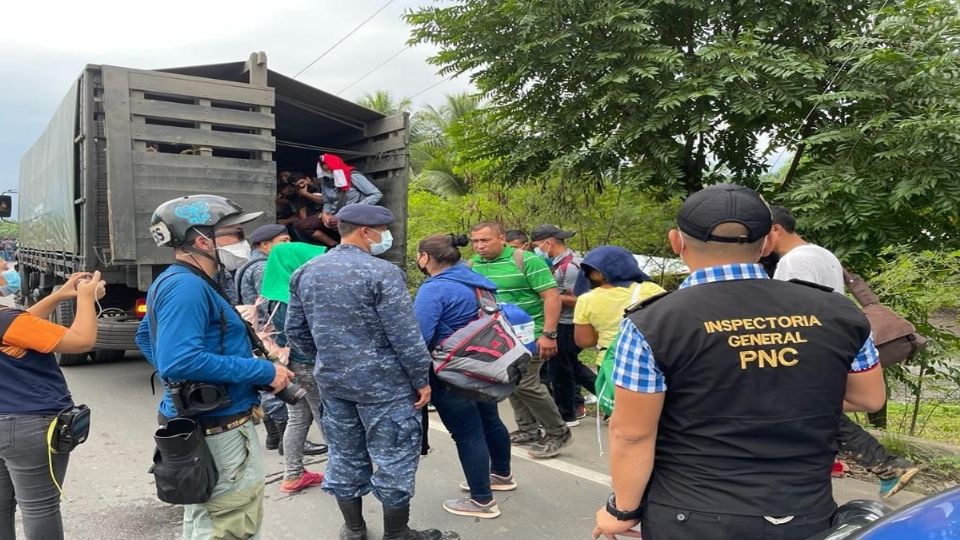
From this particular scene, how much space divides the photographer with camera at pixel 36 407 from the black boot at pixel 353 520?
1206mm

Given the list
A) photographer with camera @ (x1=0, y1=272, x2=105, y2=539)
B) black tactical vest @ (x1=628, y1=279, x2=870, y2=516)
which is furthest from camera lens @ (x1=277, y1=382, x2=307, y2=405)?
black tactical vest @ (x1=628, y1=279, x2=870, y2=516)

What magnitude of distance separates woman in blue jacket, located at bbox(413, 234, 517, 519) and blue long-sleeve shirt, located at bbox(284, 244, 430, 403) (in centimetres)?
31

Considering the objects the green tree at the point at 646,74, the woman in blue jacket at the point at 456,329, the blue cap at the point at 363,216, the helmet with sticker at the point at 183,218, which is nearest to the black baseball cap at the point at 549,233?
the green tree at the point at 646,74

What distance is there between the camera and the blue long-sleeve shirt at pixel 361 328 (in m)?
2.96

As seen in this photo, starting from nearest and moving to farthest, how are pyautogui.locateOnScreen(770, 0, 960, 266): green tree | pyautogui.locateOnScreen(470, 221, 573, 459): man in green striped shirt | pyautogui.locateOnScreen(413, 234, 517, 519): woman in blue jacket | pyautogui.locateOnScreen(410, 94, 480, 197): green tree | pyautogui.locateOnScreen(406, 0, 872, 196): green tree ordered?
1. pyautogui.locateOnScreen(413, 234, 517, 519): woman in blue jacket
2. pyautogui.locateOnScreen(770, 0, 960, 266): green tree
3. pyautogui.locateOnScreen(470, 221, 573, 459): man in green striped shirt
4. pyautogui.locateOnScreen(406, 0, 872, 196): green tree
5. pyautogui.locateOnScreen(410, 94, 480, 197): green tree

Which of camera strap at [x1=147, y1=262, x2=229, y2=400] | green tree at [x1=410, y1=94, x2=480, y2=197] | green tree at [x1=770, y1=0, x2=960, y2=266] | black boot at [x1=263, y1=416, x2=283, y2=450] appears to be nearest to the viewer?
camera strap at [x1=147, y1=262, x2=229, y2=400]

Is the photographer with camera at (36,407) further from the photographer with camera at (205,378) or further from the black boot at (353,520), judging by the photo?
the black boot at (353,520)

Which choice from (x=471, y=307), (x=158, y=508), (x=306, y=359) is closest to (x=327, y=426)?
(x=306, y=359)

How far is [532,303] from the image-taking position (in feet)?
15.7

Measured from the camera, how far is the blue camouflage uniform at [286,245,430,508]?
2965mm

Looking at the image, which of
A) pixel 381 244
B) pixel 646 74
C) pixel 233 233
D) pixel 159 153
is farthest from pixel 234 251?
pixel 646 74

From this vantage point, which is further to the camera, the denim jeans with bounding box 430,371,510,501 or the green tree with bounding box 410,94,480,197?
the green tree with bounding box 410,94,480,197

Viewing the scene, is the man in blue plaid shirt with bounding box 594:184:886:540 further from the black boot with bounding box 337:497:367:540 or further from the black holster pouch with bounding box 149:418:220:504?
the black boot with bounding box 337:497:367:540

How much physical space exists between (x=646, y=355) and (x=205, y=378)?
163cm
